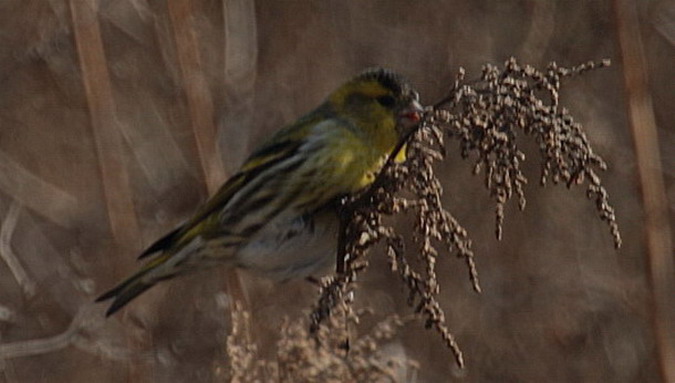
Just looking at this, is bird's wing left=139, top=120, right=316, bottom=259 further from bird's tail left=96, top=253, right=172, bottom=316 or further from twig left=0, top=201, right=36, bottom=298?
twig left=0, top=201, right=36, bottom=298

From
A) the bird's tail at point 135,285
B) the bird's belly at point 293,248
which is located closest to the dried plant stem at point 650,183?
the bird's belly at point 293,248

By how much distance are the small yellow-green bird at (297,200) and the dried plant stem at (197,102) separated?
151mm

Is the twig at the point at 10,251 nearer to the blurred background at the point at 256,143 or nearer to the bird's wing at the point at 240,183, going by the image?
the blurred background at the point at 256,143

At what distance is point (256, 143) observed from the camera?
17.8ft

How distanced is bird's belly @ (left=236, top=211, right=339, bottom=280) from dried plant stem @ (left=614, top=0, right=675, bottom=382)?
841 mm

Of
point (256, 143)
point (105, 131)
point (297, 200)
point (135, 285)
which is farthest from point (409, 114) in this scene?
point (256, 143)

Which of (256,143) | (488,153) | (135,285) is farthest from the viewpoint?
(256,143)

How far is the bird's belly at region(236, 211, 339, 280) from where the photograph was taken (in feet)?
11.7

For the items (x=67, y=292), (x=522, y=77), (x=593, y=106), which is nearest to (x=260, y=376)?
(x=522, y=77)

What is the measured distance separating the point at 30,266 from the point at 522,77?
10.8 feet

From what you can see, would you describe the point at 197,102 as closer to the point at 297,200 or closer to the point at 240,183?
the point at 240,183

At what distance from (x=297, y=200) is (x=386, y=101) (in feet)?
1.25

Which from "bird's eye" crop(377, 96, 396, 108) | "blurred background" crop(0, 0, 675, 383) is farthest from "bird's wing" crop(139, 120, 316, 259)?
"blurred background" crop(0, 0, 675, 383)

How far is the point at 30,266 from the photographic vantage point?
17.4 ft
